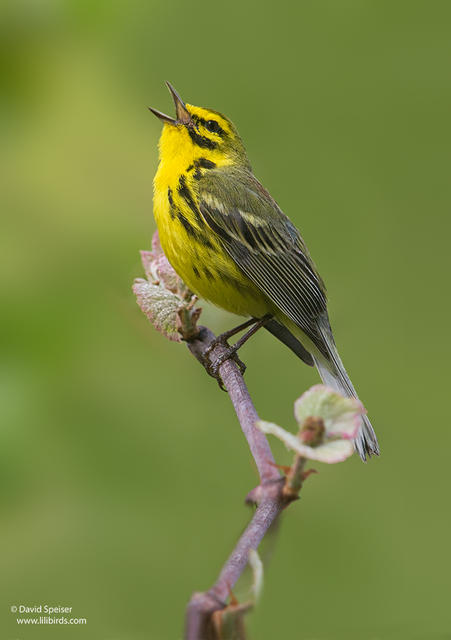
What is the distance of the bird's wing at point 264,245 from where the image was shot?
780mm

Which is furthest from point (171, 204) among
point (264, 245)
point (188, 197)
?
point (264, 245)

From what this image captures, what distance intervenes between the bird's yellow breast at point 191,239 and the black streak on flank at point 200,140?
0.01 meters

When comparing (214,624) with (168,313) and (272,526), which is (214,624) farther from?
(168,313)

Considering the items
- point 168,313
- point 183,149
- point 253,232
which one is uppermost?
point 183,149

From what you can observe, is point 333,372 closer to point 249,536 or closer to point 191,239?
point 191,239

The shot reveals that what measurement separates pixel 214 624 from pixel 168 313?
40 cm

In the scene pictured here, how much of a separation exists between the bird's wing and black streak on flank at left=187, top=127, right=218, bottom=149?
0.14 feet

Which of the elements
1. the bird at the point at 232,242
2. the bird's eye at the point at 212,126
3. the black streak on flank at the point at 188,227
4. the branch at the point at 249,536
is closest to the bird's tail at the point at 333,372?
the bird at the point at 232,242

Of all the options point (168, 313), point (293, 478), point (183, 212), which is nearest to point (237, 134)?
point (183, 212)

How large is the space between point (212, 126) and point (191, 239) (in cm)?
18

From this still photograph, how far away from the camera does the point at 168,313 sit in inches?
22.4

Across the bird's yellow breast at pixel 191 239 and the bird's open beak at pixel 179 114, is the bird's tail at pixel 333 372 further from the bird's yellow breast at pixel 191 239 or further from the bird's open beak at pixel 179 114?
the bird's open beak at pixel 179 114

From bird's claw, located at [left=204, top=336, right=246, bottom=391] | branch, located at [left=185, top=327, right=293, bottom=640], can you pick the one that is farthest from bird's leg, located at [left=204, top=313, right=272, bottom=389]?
branch, located at [left=185, top=327, right=293, bottom=640]

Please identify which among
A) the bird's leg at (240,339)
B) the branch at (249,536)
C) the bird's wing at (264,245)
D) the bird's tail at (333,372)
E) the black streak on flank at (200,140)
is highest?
the black streak on flank at (200,140)
